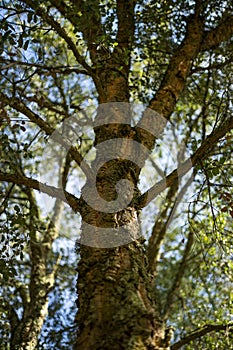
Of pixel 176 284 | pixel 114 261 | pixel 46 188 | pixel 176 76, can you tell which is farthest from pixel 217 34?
pixel 176 284

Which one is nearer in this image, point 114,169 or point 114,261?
point 114,261

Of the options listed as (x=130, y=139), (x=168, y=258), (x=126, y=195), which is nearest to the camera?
(x=126, y=195)

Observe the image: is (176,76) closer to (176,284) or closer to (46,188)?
(46,188)

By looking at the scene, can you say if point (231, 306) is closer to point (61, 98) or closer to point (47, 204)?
point (47, 204)

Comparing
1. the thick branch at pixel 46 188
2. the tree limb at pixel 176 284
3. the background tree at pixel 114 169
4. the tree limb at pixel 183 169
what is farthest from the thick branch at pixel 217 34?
the tree limb at pixel 176 284

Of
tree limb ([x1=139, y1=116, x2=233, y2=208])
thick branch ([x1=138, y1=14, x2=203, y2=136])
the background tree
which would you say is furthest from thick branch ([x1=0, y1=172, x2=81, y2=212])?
thick branch ([x1=138, y1=14, x2=203, y2=136])

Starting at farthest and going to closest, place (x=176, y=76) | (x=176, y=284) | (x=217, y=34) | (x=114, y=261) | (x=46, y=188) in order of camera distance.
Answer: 1. (x=176, y=284)
2. (x=217, y=34)
3. (x=176, y=76)
4. (x=46, y=188)
5. (x=114, y=261)

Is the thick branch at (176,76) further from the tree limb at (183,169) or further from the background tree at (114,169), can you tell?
the tree limb at (183,169)

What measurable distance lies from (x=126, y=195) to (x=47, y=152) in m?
6.30

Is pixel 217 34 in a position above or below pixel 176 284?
above

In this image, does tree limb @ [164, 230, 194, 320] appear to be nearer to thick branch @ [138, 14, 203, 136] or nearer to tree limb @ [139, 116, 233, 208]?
thick branch @ [138, 14, 203, 136]

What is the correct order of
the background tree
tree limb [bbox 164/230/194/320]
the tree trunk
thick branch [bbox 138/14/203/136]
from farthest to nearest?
tree limb [bbox 164/230/194/320]
thick branch [bbox 138/14/203/136]
the background tree
the tree trunk

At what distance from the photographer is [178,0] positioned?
6.92 metres

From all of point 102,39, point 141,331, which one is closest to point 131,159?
point 102,39
